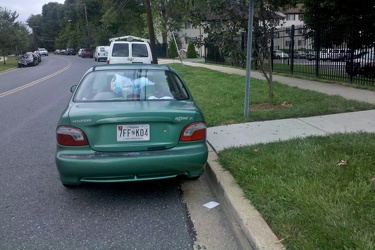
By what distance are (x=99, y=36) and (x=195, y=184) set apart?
69233 millimetres

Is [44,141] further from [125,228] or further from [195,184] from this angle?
[125,228]

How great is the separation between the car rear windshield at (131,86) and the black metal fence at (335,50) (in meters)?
3.75

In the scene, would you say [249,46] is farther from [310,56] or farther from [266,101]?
[310,56]

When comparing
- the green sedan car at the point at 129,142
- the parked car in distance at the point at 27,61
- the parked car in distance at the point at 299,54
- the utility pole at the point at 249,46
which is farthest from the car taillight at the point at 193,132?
the parked car in distance at the point at 27,61

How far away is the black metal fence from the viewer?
11484 mm

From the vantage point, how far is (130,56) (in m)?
17.0

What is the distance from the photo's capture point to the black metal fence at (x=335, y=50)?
11.5 m

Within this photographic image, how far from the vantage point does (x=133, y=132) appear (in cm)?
405

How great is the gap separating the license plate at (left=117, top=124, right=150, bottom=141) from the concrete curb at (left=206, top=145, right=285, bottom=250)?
106cm

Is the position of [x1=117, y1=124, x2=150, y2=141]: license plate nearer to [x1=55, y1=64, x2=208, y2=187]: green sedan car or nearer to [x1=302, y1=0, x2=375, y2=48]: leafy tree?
[x1=55, y1=64, x2=208, y2=187]: green sedan car

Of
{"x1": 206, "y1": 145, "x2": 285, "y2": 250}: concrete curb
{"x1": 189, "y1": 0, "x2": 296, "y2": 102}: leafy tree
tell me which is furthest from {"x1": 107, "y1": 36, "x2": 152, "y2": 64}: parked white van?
{"x1": 206, "y1": 145, "x2": 285, "y2": 250}: concrete curb

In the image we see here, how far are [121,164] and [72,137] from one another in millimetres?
A: 595

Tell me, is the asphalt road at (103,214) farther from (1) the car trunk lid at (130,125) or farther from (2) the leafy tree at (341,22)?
(2) the leafy tree at (341,22)

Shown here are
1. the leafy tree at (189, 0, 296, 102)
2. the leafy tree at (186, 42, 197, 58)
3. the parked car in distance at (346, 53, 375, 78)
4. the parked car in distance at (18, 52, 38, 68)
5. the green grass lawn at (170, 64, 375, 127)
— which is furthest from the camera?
the leafy tree at (186, 42, 197, 58)
